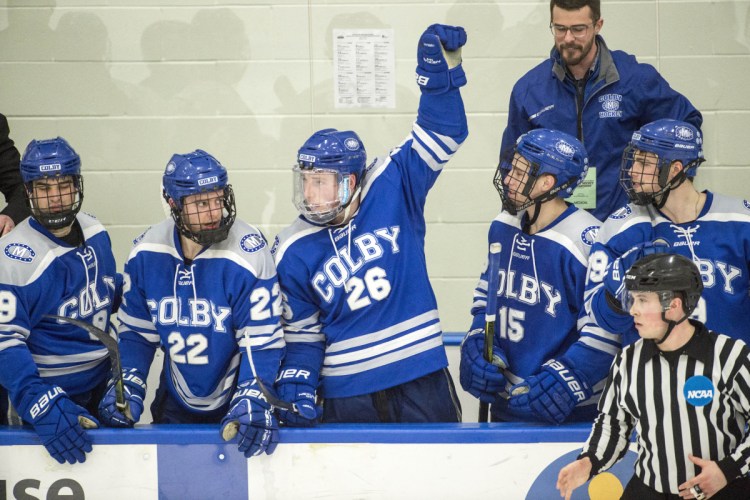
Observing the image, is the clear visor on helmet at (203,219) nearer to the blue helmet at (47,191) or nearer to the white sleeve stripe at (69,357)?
the blue helmet at (47,191)

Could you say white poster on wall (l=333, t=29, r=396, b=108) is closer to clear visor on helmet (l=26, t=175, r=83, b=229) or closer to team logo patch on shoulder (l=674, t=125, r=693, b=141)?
clear visor on helmet (l=26, t=175, r=83, b=229)

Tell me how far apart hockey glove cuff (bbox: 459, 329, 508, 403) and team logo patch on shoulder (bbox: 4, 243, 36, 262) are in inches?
48.2

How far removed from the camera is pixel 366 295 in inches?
109

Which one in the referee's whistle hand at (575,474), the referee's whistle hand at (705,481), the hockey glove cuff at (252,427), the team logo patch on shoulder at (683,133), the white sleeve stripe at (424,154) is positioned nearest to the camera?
the referee's whistle hand at (705,481)

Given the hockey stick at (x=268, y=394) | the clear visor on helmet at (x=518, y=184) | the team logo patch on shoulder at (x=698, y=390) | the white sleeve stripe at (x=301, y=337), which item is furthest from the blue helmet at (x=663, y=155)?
the hockey stick at (x=268, y=394)

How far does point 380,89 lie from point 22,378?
242 centimetres

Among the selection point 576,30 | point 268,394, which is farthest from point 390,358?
point 576,30

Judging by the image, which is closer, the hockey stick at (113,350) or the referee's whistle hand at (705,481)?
the referee's whistle hand at (705,481)

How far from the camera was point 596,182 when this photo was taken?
3350mm

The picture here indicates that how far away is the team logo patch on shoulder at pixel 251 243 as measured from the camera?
2.74m

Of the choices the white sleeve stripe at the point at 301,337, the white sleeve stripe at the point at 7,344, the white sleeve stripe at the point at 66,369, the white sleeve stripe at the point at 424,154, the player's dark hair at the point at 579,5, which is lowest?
the white sleeve stripe at the point at 66,369

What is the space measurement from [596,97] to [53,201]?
1.73m

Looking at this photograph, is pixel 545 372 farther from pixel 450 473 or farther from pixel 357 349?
pixel 357 349

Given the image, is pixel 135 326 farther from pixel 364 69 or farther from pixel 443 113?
pixel 364 69
